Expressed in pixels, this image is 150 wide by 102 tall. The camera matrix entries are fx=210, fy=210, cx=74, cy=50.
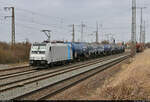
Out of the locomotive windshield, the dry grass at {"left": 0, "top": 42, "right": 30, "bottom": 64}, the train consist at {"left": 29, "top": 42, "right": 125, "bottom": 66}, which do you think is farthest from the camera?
the dry grass at {"left": 0, "top": 42, "right": 30, "bottom": 64}

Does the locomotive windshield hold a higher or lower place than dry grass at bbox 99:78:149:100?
higher

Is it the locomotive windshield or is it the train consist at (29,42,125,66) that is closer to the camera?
the train consist at (29,42,125,66)

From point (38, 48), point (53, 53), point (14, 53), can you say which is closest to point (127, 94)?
point (53, 53)

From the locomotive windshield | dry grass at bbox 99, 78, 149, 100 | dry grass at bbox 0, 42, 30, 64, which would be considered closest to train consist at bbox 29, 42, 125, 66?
the locomotive windshield

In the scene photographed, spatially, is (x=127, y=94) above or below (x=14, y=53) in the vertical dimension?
below

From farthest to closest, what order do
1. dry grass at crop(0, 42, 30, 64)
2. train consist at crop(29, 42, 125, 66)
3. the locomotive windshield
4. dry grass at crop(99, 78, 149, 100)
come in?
dry grass at crop(0, 42, 30, 64) → the locomotive windshield → train consist at crop(29, 42, 125, 66) → dry grass at crop(99, 78, 149, 100)

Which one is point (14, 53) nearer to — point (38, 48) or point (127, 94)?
point (38, 48)

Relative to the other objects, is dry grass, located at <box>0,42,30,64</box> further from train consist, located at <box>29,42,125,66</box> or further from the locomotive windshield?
the locomotive windshield

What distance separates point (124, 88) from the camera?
8570 millimetres

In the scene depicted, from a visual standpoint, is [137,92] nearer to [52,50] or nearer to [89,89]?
[89,89]

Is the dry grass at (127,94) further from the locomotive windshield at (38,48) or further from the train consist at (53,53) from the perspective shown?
the locomotive windshield at (38,48)

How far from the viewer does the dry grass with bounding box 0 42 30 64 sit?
28.5m

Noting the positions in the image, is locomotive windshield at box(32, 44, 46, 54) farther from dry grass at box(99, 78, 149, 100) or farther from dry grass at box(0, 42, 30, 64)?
dry grass at box(99, 78, 149, 100)

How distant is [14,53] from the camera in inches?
1201
